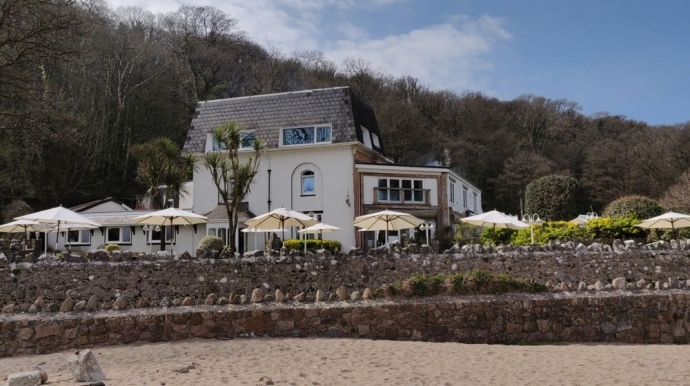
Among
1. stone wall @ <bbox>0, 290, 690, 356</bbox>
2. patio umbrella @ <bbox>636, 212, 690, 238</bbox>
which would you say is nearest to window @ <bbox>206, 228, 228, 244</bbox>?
stone wall @ <bbox>0, 290, 690, 356</bbox>

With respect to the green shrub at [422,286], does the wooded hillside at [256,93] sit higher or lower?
higher

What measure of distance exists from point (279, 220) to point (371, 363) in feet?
29.9

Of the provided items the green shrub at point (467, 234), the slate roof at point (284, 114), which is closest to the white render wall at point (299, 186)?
the slate roof at point (284, 114)

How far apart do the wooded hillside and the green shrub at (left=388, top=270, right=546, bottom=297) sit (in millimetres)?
22639

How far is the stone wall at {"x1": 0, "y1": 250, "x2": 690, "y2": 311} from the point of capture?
40.9 ft

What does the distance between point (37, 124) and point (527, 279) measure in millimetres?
14326

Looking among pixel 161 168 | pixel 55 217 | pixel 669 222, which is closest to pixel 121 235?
pixel 161 168

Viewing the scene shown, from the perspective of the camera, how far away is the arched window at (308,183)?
29.2 m

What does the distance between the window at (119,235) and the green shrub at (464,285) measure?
1988 centimetres

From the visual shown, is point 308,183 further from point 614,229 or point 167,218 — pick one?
point 614,229

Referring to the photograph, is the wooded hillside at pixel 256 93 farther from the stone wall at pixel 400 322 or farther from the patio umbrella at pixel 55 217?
the stone wall at pixel 400 322

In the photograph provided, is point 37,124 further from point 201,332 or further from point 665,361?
point 665,361

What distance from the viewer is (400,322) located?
1100cm

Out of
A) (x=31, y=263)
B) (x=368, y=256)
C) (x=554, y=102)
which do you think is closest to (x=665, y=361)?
(x=368, y=256)
